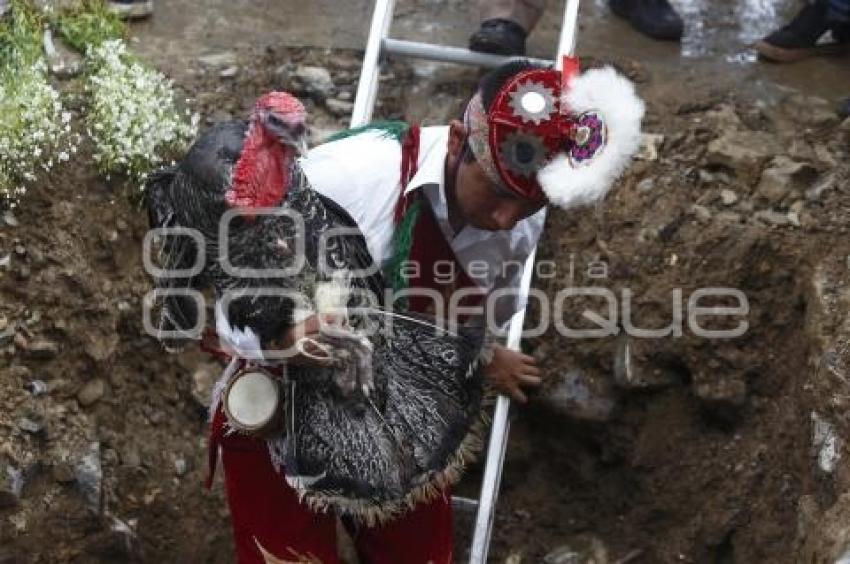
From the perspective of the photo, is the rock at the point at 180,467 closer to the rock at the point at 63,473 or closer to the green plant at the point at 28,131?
the rock at the point at 63,473

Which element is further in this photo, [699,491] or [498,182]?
[699,491]

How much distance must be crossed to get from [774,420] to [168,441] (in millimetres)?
1920

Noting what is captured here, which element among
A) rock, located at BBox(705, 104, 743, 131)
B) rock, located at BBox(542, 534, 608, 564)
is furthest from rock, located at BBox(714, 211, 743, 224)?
rock, located at BBox(542, 534, 608, 564)

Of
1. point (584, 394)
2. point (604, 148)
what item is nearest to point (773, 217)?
point (584, 394)

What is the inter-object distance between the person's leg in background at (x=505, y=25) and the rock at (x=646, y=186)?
→ 0.64 m

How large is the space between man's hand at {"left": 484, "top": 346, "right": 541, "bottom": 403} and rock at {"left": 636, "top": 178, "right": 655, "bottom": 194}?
3.35 ft

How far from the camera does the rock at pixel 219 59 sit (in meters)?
4.68

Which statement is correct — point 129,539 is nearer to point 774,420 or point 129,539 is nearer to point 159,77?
point 159,77

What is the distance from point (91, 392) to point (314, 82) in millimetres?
1410

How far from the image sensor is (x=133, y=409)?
4148 millimetres

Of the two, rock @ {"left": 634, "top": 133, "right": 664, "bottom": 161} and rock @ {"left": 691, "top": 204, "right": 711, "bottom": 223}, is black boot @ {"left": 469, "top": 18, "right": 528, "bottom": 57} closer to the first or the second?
rock @ {"left": 634, "top": 133, "right": 664, "bottom": 161}

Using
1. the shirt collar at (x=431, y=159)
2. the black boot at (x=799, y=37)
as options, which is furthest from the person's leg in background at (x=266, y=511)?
the black boot at (x=799, y=37)

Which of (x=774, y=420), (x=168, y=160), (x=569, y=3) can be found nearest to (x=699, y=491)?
(x=774, y=420)

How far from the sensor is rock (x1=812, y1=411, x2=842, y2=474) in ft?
11.7
